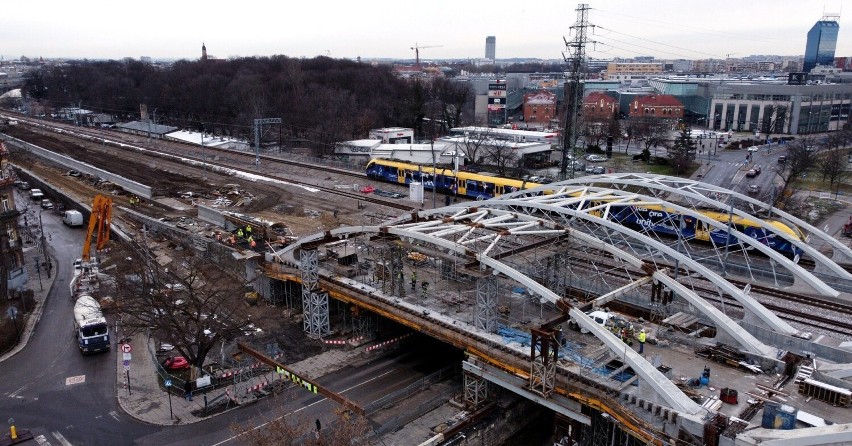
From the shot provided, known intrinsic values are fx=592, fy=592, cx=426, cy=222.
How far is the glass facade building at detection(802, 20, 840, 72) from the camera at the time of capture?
13812 cm

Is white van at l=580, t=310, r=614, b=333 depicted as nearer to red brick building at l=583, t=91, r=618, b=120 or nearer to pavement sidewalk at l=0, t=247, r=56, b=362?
pavement sidewalk at l=0, t=247, r=56, b=362

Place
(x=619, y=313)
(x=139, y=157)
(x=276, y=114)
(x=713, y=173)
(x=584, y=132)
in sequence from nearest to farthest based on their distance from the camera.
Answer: (x=619, y=313)
(x=713, y=173)
(x=139, y=157)
(x=584, y=132)
(x=276, y=114)

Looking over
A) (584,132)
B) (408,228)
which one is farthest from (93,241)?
(584,132)

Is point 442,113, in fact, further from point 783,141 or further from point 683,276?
point 683,276

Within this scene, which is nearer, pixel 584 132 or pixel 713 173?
pixel 713 173

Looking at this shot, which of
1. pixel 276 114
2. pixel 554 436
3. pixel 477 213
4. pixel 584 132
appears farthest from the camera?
pixel 276 114

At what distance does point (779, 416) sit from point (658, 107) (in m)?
92.2

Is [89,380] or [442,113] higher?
[442,113]

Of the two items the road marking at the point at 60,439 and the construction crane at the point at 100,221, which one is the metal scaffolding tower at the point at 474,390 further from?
the construction crane at the point at 100,221

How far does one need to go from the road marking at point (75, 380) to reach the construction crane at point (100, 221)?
15.7 m

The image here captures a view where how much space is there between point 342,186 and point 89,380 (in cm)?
3593

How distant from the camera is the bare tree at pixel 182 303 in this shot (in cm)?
2406

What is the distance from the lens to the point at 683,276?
103 feet

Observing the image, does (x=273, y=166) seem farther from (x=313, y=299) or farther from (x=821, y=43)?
(x=821, y=43)
